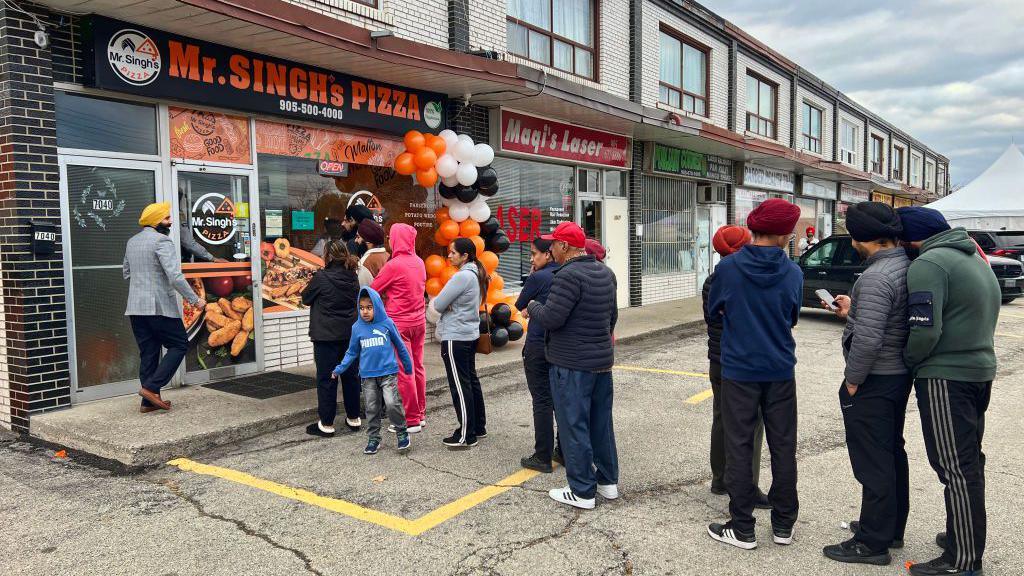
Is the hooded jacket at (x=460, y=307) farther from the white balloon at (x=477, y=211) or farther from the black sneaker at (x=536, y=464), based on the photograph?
the white balloon at (x=477, y=211)

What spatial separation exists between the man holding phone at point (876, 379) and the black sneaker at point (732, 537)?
36cm

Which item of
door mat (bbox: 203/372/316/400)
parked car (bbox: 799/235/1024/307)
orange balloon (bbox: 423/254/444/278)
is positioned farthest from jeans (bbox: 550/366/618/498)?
parked car (bbox: 799/235/1024/307)

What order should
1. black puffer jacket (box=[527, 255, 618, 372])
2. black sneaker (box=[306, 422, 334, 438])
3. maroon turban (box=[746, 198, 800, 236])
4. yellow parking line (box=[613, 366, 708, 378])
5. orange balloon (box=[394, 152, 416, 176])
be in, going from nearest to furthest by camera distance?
maroon turban (box=[746, 198, 800, 236]) < black puffer jacket (box=[527, 255, 618, 372]) < black sneaker (box=[306, 422, 334, 438]) < yellow parking line (box=[613, 366, 708, 378]) < orange balloon (box=[394, 152, 416, 176])

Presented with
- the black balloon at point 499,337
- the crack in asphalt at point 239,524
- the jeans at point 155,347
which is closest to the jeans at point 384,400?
the crack in asphalt at point 239,524

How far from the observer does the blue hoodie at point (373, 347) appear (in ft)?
17.8

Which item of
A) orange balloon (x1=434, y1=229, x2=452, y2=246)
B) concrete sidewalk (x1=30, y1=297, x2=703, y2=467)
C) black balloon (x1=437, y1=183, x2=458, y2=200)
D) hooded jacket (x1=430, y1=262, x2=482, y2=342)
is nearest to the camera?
concrete sidewalk (x1=30, y1=297, x2=703, y2=467)

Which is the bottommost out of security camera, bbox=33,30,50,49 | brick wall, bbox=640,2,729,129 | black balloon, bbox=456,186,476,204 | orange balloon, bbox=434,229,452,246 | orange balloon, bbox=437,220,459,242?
orange balloon, bbox=434,229,452,246

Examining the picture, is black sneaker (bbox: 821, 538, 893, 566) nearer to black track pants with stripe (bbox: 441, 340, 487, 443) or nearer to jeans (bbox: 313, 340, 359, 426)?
black track pants with stripe (bbox: 441, 340, 487, 443)

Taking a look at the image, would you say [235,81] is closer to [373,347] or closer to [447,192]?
[447,192]

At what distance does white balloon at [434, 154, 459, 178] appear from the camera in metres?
9.24

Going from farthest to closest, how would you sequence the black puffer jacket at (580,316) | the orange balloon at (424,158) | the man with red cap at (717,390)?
the orange balloon at (424,158) → the man with red cap at (717,390) → the black puffer jacket at (580,316)

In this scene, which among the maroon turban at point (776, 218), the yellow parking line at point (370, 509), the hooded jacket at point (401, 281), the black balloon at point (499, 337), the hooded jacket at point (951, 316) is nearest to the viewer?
the hooded jacket at point (951, 316)

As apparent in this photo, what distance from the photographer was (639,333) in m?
11.4

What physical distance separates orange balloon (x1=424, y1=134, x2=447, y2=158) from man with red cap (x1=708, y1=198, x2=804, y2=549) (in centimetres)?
601
